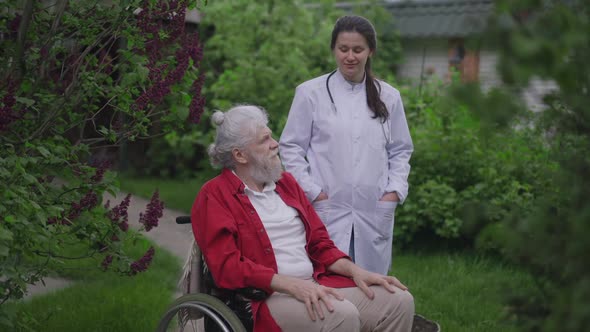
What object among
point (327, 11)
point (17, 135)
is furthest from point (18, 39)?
point (327, 11)

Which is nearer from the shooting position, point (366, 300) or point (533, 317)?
point (533, 317)

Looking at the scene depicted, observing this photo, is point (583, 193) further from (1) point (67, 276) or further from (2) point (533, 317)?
(1) point (67, 276)

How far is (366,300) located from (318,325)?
312 mm

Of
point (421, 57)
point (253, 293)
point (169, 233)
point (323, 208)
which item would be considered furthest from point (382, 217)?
point (421, 57)

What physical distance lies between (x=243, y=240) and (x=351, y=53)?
1.09 meters

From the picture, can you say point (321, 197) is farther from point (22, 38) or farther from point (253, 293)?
point (22, 38)

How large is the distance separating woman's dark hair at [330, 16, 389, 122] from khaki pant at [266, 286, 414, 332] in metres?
0.95

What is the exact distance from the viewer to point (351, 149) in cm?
360

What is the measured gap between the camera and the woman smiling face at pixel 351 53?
3588mm

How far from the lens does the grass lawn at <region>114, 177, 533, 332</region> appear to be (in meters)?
4.42

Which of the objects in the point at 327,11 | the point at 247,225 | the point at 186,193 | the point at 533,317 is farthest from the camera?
the point at 327,11

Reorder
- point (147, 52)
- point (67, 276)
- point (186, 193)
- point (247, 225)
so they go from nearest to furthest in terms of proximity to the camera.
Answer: point (247, 225)
point (147, 52)
point (67, 276)
point (186, 193)

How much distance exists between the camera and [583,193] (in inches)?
53.6

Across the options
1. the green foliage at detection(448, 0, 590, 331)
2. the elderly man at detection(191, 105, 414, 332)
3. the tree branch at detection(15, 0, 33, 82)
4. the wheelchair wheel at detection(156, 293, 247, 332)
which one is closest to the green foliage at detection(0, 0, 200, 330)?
the tree branch at detection(15, 0, 33, 82)
